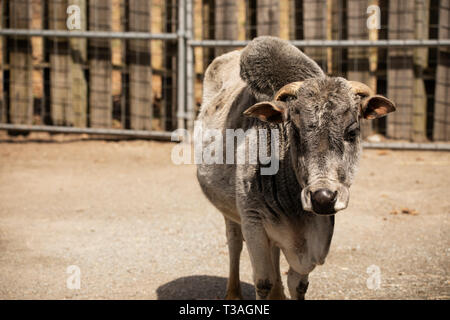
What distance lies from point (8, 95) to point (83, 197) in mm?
4481

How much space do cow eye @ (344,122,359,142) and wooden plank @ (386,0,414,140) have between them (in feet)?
23.5

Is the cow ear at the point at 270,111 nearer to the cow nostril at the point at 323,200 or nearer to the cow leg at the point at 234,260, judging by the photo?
the cow nostril at the point at 323,200

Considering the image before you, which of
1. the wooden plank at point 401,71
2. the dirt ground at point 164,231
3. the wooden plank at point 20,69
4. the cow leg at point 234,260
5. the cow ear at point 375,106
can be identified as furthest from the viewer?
the wooden plank at point 20,69

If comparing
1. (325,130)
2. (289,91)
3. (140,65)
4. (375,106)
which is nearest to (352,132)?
(325,130)

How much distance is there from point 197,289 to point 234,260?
479 millimetres

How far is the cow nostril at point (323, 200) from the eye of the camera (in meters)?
3.42

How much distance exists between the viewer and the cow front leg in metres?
4.30

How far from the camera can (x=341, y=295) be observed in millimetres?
5250

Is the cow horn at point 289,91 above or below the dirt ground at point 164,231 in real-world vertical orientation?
above

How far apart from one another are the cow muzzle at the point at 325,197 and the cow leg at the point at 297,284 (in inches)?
49.0

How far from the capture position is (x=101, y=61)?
11.3 metres

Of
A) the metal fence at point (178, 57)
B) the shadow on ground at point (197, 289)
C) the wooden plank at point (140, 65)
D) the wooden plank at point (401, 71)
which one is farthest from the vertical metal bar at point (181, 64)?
the shadow on ground at point (197, 289)
